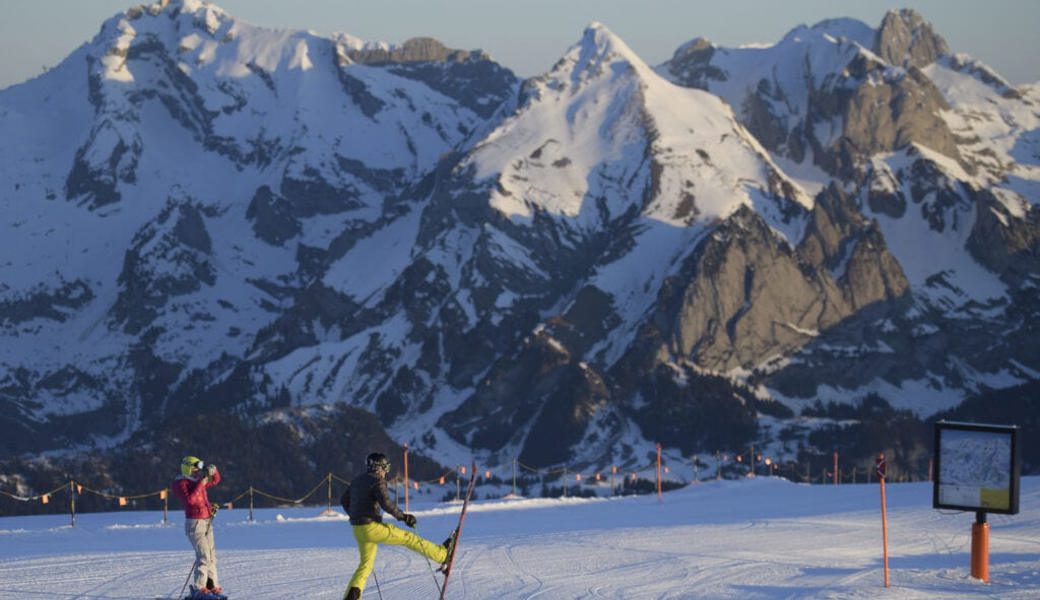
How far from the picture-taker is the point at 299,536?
78.7 meters

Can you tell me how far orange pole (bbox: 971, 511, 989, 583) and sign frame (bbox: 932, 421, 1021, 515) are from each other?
1074 mm

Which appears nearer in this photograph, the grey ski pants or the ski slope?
the grey ski pants

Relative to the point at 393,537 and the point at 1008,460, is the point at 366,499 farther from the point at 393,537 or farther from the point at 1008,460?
the point at 1008,460

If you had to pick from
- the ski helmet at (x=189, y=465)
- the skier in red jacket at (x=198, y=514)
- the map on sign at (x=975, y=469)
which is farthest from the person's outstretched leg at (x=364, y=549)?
the map on sign at (x=975, y=469)

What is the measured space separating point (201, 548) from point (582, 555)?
1860 cm

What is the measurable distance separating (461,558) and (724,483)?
5065 centimetres

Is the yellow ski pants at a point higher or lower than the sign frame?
lower

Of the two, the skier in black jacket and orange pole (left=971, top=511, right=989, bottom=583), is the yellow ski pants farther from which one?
orange pole (left=971, top=511, right=989, bottom=583)

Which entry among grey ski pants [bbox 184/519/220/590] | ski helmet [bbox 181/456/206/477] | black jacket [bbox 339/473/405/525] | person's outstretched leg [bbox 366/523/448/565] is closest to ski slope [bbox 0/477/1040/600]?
grey ski pants [bbox 184/519/220/590]

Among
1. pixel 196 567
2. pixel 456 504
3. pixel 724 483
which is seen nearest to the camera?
pixel 196 567

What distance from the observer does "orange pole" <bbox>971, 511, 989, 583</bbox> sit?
59156 mm

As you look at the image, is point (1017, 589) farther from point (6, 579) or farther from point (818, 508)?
point (818, 508)

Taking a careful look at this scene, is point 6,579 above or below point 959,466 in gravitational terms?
below

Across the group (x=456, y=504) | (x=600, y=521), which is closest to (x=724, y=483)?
(x=456, y=504)
